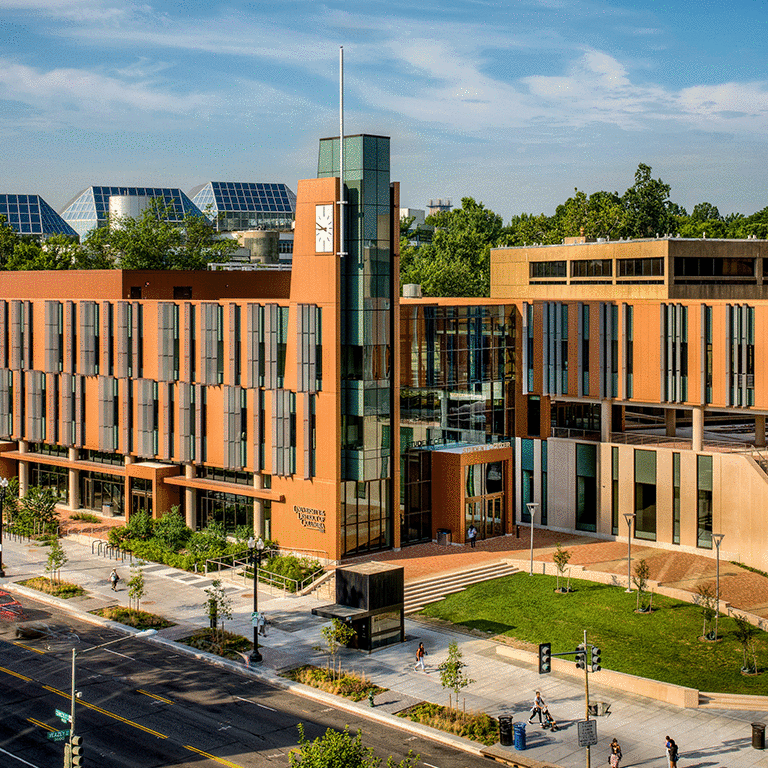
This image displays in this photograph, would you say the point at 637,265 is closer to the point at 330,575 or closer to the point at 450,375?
the point at 450,375

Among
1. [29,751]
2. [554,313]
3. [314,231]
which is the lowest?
[29,751]

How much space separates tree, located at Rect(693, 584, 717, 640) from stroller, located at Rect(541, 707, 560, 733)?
1321cm

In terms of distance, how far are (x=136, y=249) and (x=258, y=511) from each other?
72241mm

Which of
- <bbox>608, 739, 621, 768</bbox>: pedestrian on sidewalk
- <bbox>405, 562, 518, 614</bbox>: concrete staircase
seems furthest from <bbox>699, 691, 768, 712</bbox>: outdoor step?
<bbox>405, 562, 518, 614</bbox>: concrete staircase

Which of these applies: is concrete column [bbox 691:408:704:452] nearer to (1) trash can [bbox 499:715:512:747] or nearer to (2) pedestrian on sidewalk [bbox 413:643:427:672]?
(2) pedestrian on sidewalk [bbox 413:643:427:672]

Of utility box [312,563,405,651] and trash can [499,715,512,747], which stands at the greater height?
utility box [312,563,405,651]

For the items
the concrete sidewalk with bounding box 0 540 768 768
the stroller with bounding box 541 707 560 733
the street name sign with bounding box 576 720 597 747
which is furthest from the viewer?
the stroller with bounding box 541 707 560 733

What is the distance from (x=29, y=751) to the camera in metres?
41.9

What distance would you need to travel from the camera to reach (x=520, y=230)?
550 ft

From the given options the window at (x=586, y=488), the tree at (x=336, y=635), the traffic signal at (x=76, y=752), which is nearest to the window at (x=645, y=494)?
the window at (x=586, y=488)

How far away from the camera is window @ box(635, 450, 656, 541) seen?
7044 cm

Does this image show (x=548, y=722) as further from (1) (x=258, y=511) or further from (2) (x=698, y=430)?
(1) (x=258, y=511)

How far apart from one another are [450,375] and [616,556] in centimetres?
1575

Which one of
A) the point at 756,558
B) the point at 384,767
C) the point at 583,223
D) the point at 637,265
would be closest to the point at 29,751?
the point at 384,767
